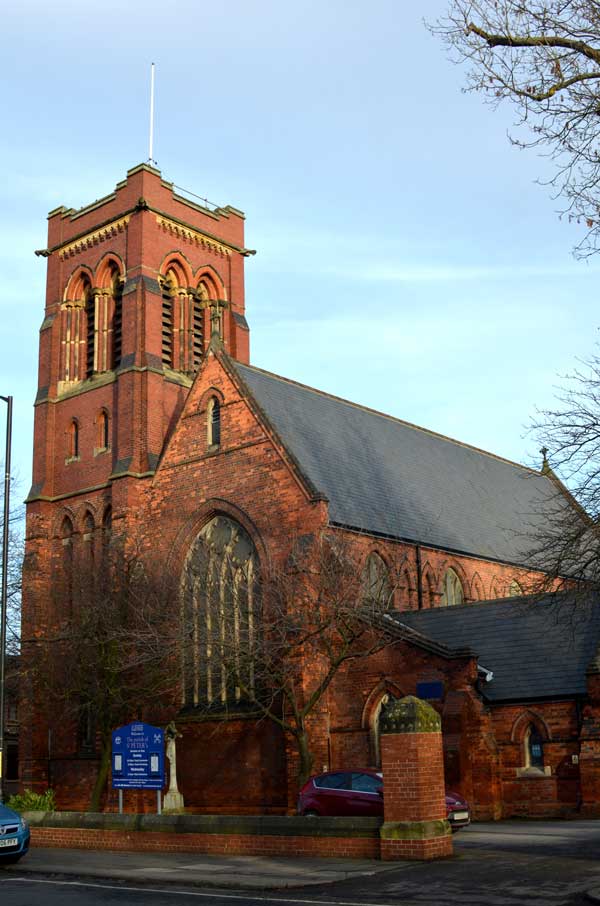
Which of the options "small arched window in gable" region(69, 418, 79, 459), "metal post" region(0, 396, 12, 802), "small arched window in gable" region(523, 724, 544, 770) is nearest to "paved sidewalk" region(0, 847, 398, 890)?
"metal post" region(0, 396, 12, 802)

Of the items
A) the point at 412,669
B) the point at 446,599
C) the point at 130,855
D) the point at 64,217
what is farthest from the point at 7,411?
the point at 64,217

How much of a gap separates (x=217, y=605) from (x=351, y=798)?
11.3 metres

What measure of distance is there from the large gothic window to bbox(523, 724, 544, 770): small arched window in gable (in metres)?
7.81

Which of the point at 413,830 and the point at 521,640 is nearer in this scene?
the point at 413,830

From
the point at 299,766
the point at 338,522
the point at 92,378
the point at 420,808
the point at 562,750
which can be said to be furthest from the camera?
the point at 92,378

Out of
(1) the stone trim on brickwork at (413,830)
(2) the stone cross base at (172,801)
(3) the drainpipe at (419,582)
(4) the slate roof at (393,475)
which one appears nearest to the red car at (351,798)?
(1) the stone trim on brickwork at (413,830)

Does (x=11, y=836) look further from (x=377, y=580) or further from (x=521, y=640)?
(x=377, y=580)

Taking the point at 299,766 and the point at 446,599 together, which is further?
the point at 446,599

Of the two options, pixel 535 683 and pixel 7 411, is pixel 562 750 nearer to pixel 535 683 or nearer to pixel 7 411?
pixel 535 683

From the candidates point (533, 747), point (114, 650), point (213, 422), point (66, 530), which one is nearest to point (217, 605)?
point (114, 650)

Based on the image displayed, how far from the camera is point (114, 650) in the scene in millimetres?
30969

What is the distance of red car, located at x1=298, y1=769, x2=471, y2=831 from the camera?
21.1 meters

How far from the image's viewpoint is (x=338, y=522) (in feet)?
109

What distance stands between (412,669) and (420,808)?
12802mm
